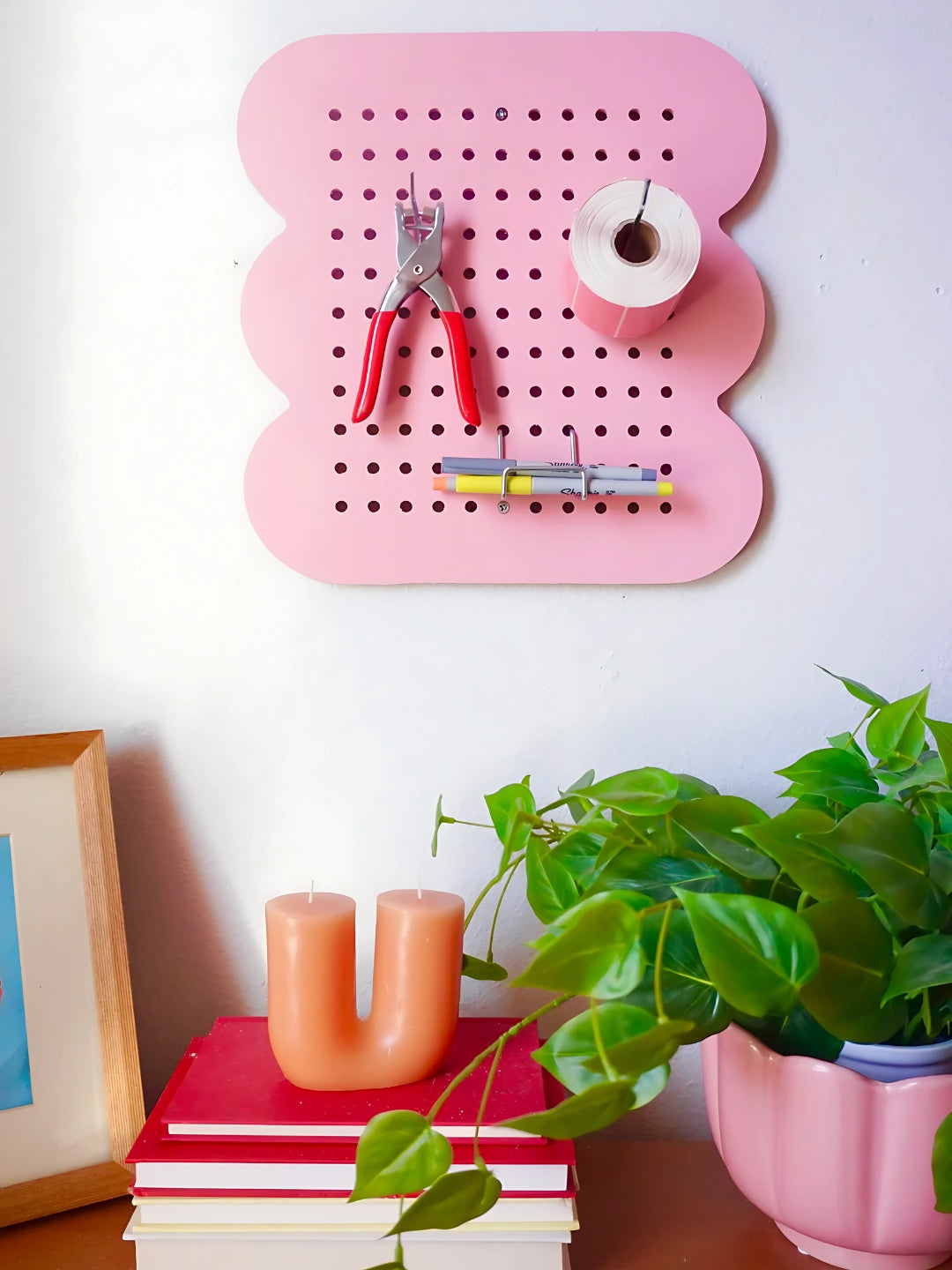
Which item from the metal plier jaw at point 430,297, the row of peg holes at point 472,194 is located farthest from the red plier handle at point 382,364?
the row of peg holes at point 472,194

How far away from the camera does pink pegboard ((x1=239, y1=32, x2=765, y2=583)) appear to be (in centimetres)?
79

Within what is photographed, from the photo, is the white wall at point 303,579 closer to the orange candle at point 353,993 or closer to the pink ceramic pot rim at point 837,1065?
the orange candle at point 353,993

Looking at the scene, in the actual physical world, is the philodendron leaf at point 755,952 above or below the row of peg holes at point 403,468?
below

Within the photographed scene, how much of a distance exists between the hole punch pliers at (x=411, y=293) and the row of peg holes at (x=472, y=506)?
0.07m

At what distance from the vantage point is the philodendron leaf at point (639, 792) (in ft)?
1.68

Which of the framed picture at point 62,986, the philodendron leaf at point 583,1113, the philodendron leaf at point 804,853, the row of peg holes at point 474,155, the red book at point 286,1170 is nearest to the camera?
the philodendron leaf at point 583,1113

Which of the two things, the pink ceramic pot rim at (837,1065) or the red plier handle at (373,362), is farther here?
the red plier handle at (373,362)

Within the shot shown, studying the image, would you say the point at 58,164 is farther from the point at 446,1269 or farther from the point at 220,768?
the point at 446,1269

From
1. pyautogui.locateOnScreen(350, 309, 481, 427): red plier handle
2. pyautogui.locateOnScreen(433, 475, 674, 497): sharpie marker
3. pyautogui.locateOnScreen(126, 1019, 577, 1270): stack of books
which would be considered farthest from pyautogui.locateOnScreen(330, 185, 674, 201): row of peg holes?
pyautogui.locateOnScreen(126, 1019, 577, 1270): stack of books

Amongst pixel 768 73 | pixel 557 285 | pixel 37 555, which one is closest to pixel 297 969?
pixel 37 555

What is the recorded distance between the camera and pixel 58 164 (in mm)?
812

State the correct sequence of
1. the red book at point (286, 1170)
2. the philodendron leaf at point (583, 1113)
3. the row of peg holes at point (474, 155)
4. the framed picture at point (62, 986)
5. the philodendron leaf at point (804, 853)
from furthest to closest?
the row of peg holes at point (474, 155), the framed picture at point (62, 986), the red book at point (286, 1170), the philodendron leaf at point (804, 853), the philodendron leaf at point (583, 1113)

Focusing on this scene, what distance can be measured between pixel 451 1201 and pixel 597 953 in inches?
5.2

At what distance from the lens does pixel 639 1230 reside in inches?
26.8
